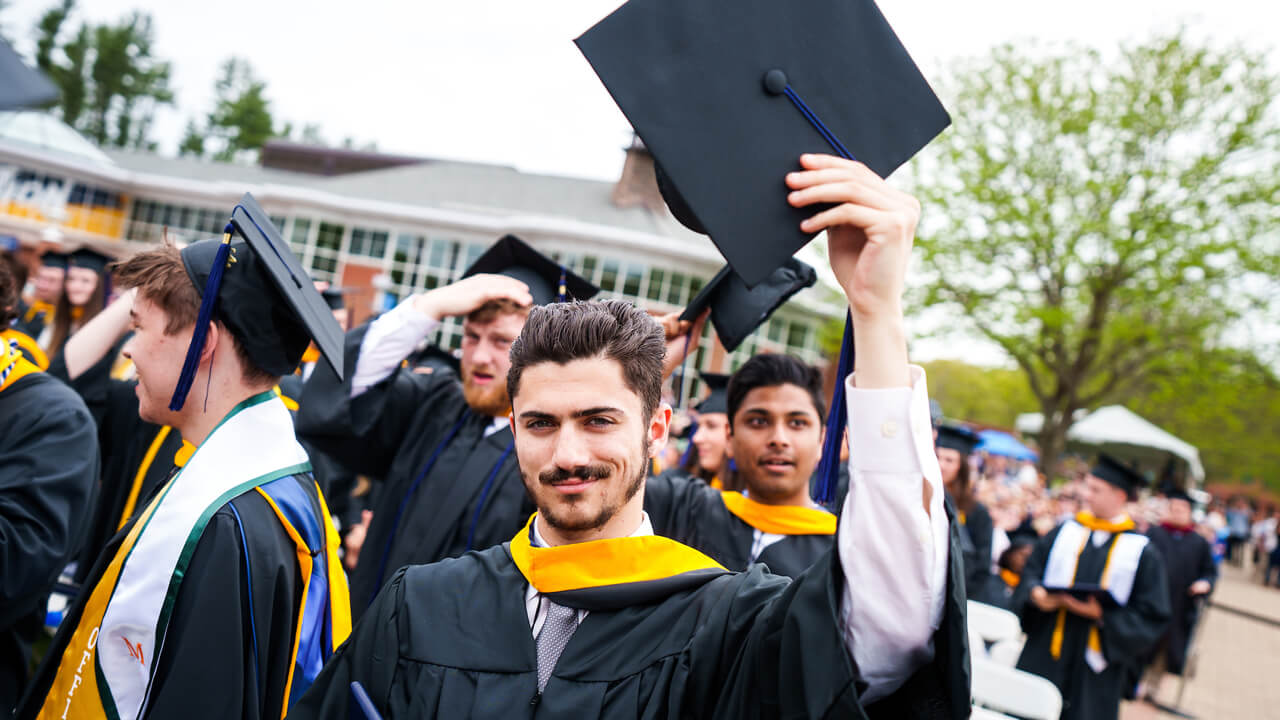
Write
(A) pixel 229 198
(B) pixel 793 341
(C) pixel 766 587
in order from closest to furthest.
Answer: (C) pixel 766 587
(B) pixel 793 341
(A) pixel 229 198

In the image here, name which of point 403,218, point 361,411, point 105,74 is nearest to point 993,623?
point 361,411

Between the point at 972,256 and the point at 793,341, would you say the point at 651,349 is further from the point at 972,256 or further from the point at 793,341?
the point at 793,341

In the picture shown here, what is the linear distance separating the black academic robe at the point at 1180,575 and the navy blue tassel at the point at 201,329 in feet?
33.2

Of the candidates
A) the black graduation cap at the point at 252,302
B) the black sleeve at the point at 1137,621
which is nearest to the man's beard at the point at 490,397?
the black graduation cap at the point at 252,302

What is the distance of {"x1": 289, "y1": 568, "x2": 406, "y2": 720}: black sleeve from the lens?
1620 mm

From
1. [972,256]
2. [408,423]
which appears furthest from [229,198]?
[408,423]

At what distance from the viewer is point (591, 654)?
62.2 inches

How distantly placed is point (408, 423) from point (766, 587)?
222cm

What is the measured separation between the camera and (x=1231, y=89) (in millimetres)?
18609

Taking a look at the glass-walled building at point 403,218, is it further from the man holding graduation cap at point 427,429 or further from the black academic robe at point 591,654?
the black academic robe at point 591,654

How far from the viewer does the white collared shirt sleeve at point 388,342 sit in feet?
9.99

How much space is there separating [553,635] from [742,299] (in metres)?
1.44

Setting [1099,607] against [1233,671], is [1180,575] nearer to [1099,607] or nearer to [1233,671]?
[1233,671]

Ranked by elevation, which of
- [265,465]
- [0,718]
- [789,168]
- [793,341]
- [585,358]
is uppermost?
[793,341]
